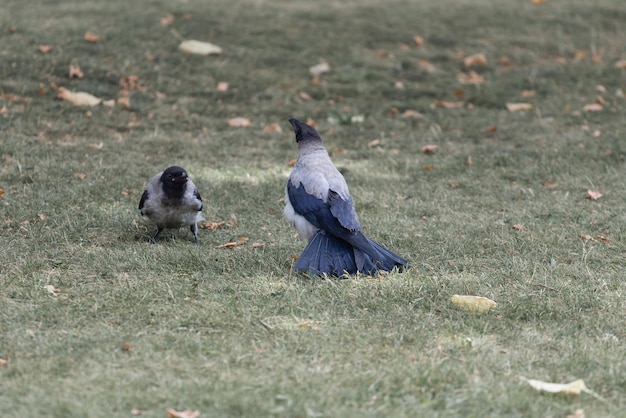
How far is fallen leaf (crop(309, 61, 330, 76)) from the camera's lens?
11.6 meters

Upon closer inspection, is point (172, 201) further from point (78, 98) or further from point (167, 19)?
point (167, 19)

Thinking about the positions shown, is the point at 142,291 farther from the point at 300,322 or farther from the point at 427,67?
the point at 427,67

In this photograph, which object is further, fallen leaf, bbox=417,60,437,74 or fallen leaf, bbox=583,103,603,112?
fallen leaf, bbox=417,60,437,74

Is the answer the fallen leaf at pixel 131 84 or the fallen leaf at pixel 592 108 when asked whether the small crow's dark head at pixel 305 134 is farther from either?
the fallen leaf at pixel 592 108

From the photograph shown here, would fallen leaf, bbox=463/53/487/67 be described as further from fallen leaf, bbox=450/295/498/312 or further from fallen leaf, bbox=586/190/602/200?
fallen leaf, bbox=450/295/498/312

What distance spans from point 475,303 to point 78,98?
653 centimetres

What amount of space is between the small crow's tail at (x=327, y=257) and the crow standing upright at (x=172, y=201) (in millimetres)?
1189

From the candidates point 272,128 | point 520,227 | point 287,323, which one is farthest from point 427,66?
point 287,323

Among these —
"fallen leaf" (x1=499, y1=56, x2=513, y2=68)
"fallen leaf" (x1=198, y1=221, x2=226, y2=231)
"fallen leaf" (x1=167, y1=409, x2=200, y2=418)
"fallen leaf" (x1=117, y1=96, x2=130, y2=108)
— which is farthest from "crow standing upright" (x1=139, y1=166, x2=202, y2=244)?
"fallen leaf" (x1=499, y1=56, x2=513, y2=68)

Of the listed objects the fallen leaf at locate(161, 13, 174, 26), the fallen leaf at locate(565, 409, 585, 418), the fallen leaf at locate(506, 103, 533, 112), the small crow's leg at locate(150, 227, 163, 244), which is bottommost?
the small crow's leg at locate(150, 227, 163, 244)

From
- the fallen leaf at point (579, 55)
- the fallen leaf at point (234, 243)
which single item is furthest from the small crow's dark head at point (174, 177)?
the fallen leaf at point (579, 55)

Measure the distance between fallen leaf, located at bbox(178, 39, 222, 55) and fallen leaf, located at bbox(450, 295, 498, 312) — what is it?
761 centimetres

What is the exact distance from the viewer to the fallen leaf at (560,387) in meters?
3.92

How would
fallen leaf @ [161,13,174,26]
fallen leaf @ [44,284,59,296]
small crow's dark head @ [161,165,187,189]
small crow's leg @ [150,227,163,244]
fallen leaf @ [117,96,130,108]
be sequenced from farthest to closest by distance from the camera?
fallen leaf @ [161,13,174,26], fallen leaf @ [117,96,130,108], small crow's leg @ [150,227,163,244], small crow's dark head @ [161,165,187,189], fallen leaf @ [44,284,59,296]
